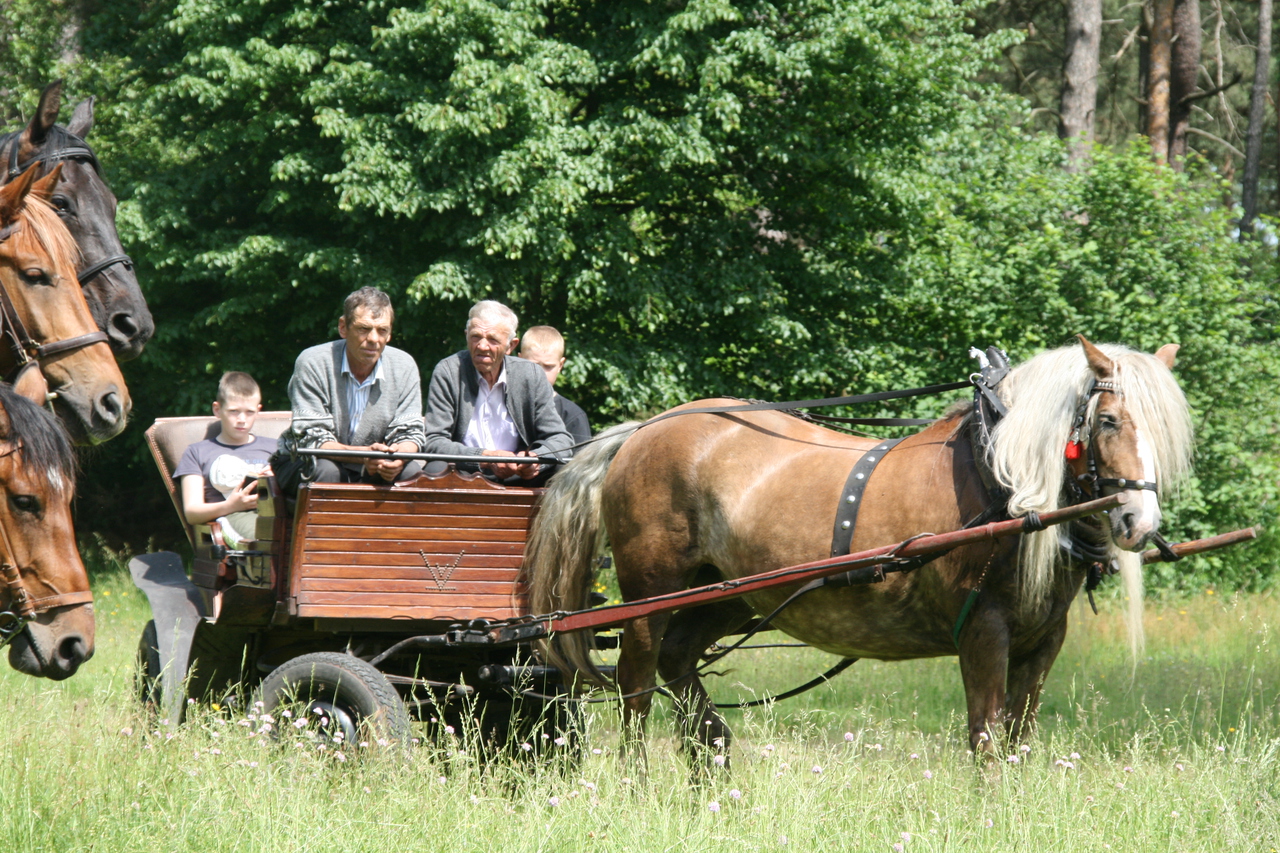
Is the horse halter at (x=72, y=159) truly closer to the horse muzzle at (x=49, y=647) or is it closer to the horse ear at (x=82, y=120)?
the horse ear at (x=82, y=120)

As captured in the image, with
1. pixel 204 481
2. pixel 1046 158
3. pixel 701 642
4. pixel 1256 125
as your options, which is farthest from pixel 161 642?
pixel 1256 125

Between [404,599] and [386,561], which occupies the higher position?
[386,561]

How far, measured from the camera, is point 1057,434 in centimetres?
372

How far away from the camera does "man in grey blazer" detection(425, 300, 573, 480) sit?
4.84 meters

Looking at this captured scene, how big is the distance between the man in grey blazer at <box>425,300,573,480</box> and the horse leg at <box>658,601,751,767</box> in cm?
90

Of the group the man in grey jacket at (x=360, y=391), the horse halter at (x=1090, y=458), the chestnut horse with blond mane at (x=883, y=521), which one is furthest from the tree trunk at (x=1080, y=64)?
the man in grey jacket at (x=360, y=391)

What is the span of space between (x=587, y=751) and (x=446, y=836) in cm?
102

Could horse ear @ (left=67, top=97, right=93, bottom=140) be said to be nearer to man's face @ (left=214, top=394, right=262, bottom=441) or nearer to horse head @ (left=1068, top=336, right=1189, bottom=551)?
man's face @ (left=214, top=394, right=262, bottom=441)

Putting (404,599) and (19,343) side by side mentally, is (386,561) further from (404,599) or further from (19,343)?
(19,343)

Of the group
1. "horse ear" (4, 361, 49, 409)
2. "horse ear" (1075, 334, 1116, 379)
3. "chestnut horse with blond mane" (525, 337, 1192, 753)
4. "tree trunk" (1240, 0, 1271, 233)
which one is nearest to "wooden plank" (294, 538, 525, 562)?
"chestnut horse with blond mane" (525, 337, 1192, 753)

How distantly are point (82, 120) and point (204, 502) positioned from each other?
6.13 feet

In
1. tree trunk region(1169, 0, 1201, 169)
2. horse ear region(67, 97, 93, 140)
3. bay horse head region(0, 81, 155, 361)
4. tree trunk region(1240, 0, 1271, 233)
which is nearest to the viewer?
bay horse head region(0, 81, 155, 361)

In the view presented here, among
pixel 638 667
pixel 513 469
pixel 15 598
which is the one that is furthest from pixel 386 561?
pixel 15 598

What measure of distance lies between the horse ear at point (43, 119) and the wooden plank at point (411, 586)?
2186mm
